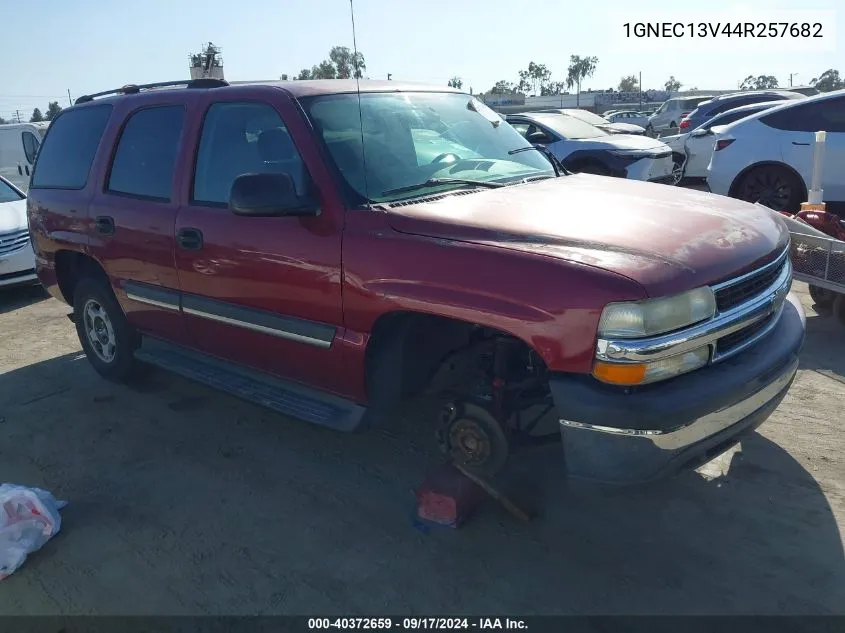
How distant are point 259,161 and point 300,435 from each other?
1630 mm

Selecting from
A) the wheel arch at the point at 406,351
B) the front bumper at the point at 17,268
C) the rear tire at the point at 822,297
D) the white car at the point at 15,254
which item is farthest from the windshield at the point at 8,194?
the rear tire at the point at 822,297

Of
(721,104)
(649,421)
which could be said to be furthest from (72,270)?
(721,104)

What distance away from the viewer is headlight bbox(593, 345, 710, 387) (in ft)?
8.43

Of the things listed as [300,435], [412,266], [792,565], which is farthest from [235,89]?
[792,565]

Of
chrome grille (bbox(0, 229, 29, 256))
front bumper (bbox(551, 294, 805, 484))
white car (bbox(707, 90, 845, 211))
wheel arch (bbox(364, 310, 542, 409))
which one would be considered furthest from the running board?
white car (bbox(707, 90, 845, 211))

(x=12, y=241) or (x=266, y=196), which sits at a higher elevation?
(x=266, y=196)

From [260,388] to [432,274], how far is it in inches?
54.6

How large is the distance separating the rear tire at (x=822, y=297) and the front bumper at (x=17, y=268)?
25.5 ft

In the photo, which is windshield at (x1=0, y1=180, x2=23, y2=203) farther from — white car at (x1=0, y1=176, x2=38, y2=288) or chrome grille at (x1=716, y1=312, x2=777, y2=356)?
chrome grille at (x1=716, y1=312, x2=777, y2=356)

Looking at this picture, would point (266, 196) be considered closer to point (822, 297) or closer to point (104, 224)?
point (104, 224)

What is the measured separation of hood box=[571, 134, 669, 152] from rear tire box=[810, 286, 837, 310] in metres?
4.81

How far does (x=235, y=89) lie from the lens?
3.88 metres

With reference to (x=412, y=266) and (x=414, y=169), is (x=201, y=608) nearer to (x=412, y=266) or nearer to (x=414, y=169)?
(x=412, y=266)

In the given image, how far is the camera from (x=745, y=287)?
2.91 metres
